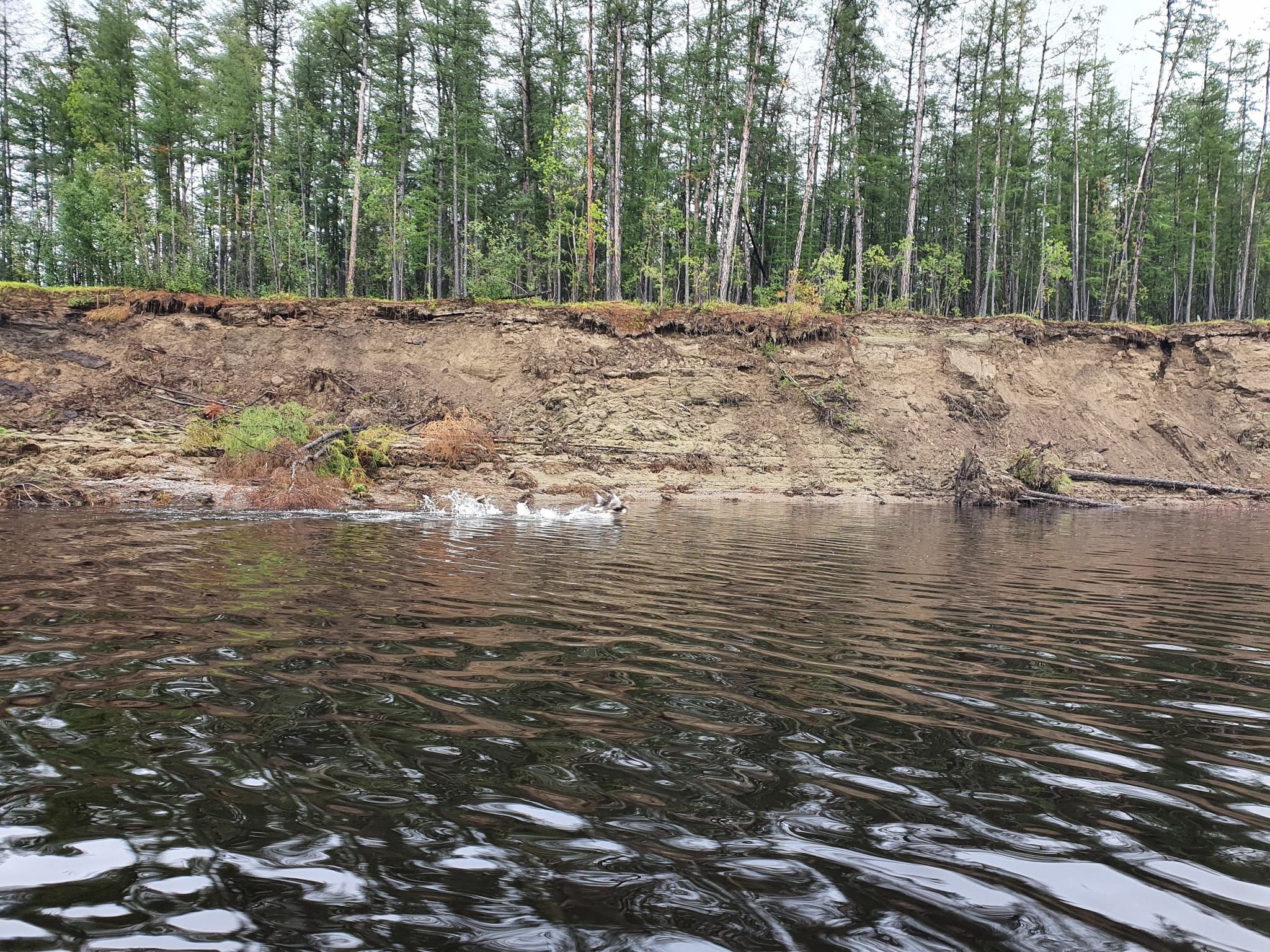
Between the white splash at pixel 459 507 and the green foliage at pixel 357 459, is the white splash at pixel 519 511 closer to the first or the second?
the white splash at pixel 459 507

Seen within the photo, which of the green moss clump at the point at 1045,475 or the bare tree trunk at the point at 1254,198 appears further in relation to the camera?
the bare tree trunk at the point at 1254,198

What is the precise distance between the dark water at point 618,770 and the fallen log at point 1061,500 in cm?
1623

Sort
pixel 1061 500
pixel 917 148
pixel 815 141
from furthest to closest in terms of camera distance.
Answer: pixel 815 141 → pixel 917 148 → pixel 1061 500

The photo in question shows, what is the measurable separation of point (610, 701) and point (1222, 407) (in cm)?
3585

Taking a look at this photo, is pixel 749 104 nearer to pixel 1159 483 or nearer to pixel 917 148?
pixel 917 148

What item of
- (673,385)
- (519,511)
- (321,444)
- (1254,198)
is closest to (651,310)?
(673,385)

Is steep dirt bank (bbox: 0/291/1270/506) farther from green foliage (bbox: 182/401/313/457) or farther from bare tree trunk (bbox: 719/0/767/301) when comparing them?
bare tree trunk (bbox: 719/0/767/301)

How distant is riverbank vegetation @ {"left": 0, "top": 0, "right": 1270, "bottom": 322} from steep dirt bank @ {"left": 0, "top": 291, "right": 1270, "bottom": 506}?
114 inches

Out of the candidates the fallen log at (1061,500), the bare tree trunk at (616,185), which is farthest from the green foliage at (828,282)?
the fallen log at (1061,500)

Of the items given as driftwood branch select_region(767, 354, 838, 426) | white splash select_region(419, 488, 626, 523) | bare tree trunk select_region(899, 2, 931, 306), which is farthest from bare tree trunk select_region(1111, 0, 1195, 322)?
white splash select_region(419, 488, 626, 523)

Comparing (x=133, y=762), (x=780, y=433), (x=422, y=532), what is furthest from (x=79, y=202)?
(x=133, y=762)

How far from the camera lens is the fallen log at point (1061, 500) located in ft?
71.9

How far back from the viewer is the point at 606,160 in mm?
32625

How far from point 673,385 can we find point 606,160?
541 inches
